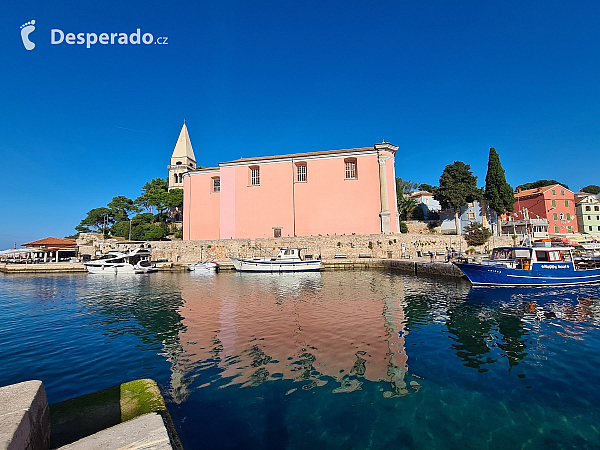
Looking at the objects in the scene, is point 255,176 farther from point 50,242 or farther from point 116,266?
point 50,242

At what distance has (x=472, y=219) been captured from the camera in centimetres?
3831

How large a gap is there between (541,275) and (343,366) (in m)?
13.0

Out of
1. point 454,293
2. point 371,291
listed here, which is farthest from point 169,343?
point 454,293

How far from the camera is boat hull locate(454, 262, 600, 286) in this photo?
13.8 m

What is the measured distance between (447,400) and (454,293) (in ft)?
32.9

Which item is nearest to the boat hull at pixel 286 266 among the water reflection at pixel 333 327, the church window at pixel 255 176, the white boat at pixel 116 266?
the white boat at pixel 116 266

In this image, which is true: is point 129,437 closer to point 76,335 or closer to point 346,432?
point 346,432

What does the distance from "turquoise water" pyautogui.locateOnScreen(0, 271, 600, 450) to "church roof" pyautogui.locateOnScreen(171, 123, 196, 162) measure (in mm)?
43858

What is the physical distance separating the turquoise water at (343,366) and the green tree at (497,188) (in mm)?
26700

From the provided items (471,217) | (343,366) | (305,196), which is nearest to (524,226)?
(471,217)

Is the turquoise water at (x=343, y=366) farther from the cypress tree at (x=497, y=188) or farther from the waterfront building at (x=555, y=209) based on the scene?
the waterfront building at (x=555, y=209)

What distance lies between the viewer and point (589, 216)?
1609 inches

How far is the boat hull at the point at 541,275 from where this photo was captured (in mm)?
13836

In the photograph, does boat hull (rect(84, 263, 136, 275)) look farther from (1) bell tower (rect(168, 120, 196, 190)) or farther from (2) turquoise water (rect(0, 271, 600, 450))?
(1) bell tower (rect(168, 120, 196, 190))
